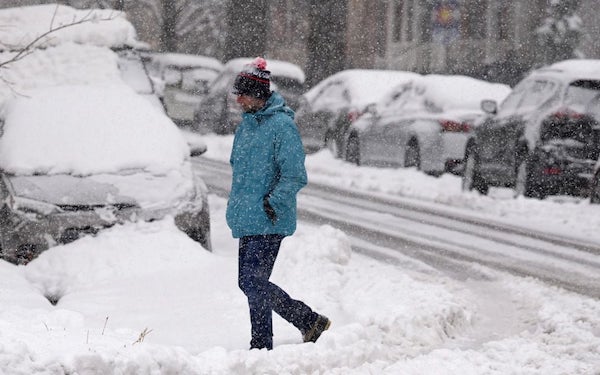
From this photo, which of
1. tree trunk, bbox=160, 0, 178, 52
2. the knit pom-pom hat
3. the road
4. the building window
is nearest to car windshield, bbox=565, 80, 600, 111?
the road

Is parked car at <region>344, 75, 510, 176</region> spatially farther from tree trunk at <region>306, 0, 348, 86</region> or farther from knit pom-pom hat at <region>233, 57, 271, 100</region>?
tree trunk at <region>306, 0, 348, 86</region>

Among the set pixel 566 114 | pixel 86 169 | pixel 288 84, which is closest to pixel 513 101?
pixel 566 114

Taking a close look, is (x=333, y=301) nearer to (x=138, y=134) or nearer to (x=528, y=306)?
(x=528, y=306)

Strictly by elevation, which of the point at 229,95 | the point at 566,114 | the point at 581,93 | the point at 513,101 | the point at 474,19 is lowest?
the point at 229,95

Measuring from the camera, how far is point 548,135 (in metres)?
14.4

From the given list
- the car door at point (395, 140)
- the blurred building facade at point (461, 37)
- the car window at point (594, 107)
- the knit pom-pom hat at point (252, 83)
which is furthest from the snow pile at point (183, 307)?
the blurred building facade at point (461, 37)

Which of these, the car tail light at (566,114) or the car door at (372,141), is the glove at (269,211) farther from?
the car door at (372,141)

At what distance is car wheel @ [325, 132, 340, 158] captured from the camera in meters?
22.4

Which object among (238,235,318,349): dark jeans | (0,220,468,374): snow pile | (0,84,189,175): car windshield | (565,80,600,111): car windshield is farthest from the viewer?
(565,80,600,111): car windshield

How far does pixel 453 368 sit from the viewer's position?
629 centimetres

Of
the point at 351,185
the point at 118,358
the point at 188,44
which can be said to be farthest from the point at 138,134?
the point at 188,44

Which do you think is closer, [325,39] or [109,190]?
[109,190]

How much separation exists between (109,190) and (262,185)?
3218mm

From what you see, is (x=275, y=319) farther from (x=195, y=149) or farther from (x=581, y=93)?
(x=581, y=93)
